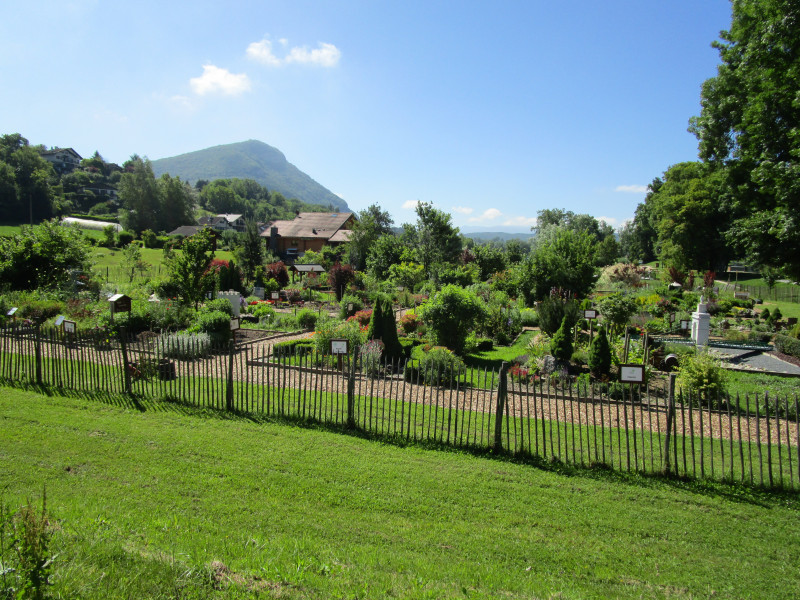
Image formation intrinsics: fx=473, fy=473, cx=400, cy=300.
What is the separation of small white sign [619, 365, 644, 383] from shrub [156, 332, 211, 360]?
9.24 m

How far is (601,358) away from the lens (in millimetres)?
11555

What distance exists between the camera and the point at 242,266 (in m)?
36.2

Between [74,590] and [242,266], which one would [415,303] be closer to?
[242,266]

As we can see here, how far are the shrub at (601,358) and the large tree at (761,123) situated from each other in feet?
25.9

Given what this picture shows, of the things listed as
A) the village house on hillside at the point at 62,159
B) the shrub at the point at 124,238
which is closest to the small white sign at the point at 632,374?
the shrub at the point at 124,238

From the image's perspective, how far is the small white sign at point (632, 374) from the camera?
832cm

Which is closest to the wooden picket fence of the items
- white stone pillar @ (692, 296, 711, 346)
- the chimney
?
white stone pillar @ (692, 296, 711, 346)

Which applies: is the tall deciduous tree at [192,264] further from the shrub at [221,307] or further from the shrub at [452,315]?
the shrub at [452,315]

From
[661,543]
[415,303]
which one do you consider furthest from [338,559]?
[415,303]

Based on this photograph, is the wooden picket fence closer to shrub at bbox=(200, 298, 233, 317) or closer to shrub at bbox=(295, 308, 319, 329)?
shrub at bbox=(200, 298, 233, 317)

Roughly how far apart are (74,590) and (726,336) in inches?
834

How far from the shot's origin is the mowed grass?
383 cm

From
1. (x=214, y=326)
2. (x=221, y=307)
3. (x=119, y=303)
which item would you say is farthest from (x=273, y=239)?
(x=214, y=326)

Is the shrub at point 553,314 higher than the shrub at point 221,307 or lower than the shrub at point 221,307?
lower
